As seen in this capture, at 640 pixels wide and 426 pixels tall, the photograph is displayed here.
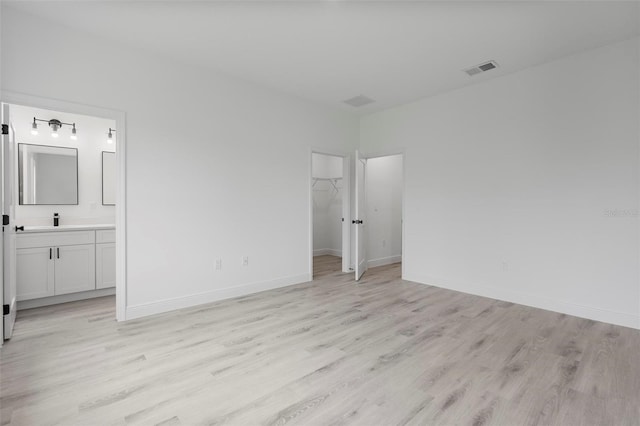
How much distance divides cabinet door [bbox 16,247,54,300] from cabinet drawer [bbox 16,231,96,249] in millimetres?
60

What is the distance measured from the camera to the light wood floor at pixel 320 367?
5.95 feet

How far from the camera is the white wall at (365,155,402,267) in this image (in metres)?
6.09

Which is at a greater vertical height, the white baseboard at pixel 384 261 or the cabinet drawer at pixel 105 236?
the cabinet drawer at pixel 105 236

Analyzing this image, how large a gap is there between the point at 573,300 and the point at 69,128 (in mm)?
6608

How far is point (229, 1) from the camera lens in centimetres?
253

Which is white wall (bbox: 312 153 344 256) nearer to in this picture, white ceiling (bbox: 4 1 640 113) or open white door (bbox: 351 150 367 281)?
open white door (bbox: 351 150 367 281)

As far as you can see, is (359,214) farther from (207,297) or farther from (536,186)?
(207,297)

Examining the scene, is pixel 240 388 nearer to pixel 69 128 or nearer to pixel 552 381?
pixel 552 381

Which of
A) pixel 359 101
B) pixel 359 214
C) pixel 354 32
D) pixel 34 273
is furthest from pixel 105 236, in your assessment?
pixel 359 101

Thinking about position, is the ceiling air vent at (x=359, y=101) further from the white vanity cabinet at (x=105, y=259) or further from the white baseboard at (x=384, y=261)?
the white vanity cabinet at (x=105, y=259)

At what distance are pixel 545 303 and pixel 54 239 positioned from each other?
581 cm

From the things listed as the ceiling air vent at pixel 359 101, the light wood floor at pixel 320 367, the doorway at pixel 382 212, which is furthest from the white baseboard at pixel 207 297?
the ceiling air vent at pixel 359 101

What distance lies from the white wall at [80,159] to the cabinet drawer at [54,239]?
61 cm

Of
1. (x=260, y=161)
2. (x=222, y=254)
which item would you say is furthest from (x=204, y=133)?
(x=222, y=254)
